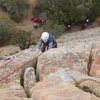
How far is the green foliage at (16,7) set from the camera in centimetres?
4412

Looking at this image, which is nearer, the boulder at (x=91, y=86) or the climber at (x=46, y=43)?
the boulder at (x=91, y=86)

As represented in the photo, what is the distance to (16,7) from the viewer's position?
150ft

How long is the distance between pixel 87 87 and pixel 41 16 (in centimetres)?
3297

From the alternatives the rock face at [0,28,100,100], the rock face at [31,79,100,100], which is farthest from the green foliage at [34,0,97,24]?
the rock face at [31,79,100,100]

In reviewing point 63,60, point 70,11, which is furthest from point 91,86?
point 70,11

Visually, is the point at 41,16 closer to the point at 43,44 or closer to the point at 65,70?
the point at 43,44

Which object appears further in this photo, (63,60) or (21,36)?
(21,36)

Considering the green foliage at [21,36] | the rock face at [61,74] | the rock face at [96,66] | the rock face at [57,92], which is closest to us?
the rock face at [57,92]

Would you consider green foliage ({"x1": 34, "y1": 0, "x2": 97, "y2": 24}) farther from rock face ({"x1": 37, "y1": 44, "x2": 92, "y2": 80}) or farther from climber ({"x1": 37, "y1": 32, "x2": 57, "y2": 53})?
rock face ({"x1": 37, "y1": 44, "x2": 92, "y2": 80})

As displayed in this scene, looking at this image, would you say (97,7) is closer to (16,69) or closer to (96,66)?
(16,69)

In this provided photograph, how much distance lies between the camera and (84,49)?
1452cm

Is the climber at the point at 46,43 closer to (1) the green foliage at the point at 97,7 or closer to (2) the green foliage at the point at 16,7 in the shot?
(1) the green foliage at the point at 97,7

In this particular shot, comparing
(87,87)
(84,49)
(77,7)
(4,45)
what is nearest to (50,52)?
(84,49)

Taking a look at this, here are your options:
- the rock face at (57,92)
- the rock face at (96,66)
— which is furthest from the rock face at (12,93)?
the rock face at (96,66)
